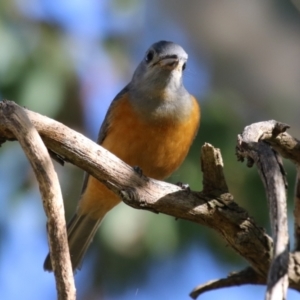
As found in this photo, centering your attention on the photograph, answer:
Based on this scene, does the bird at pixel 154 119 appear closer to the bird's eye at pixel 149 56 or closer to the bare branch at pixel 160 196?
the bird's eye at pixel 149 56

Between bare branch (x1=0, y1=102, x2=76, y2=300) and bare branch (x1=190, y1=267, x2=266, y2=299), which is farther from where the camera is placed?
bare branch (x1=190, y1=267, x2=266, y2=299)

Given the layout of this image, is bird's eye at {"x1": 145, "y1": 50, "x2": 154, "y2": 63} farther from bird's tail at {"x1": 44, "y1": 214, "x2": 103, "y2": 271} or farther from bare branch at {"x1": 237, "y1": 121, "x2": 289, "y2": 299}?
bare branch at {"x1": 237, "y1": 121, "x2": 289, "y2": 299}

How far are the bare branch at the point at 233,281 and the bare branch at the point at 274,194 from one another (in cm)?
71

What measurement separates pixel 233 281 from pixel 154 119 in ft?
7.46

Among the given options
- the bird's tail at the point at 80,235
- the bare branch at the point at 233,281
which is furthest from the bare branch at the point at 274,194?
the bird's tail at the point at 80,235

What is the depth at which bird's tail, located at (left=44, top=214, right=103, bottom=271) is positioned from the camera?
663 centimetres

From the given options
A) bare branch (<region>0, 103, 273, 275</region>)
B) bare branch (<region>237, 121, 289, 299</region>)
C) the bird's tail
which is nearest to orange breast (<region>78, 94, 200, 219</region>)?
the bird's tail

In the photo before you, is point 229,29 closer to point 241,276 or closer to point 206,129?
point 206,129

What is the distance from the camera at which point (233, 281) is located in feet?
12.7

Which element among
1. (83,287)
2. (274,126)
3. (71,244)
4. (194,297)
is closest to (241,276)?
(194,297)

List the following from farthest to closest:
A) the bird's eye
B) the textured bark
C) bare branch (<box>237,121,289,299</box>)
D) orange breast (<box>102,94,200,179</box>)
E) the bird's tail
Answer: the bird's tail < the bird's eye < orange breast (<box>102,94,200,179</box>) < the textured bark < bare branch (<box>237,121,289,299</box>)

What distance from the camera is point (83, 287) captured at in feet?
25.1

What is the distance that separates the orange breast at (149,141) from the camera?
5832mm

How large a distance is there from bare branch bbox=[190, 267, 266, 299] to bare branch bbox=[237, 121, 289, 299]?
0.71 metres
